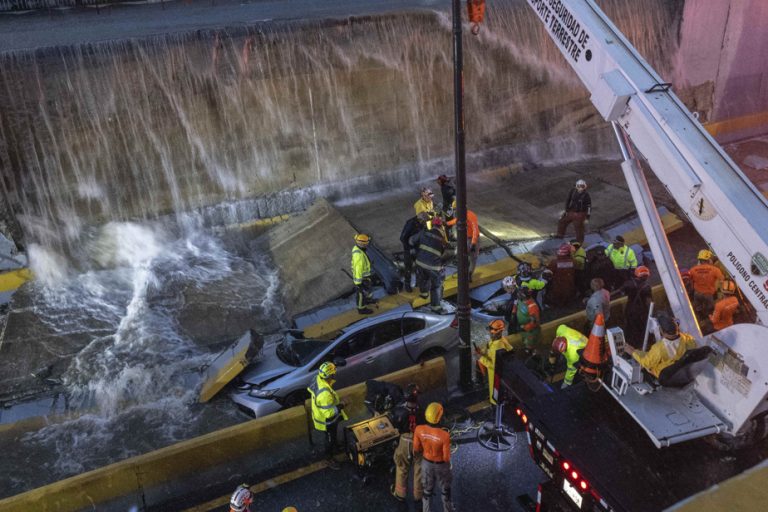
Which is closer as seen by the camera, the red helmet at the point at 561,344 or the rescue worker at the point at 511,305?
the red helmet at the point at 561,344

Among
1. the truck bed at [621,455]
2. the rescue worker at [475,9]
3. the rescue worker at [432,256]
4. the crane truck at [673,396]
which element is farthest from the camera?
the rescue worker at [432,256]

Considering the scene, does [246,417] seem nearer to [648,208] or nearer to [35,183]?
[648,208]

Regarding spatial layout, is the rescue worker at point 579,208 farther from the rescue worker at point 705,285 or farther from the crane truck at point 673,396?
the crane truck at point 673,396

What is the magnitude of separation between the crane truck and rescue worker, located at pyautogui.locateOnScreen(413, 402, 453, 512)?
818mm

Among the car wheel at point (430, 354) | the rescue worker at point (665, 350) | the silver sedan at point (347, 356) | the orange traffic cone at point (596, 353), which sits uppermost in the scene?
the rescue worker at point (665, 350)

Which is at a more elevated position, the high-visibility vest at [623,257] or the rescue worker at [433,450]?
the high-visibility vest at [623,257]

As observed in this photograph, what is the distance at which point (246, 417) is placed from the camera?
8.85 m

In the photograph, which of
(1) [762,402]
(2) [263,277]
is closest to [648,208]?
(1) [762,402]

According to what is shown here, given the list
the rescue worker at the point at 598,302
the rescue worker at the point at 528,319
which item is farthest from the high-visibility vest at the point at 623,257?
the rescue worker at the point at 528,319

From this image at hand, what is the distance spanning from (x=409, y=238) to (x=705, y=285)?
4.67m

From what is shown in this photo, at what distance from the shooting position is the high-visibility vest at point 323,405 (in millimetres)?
7227

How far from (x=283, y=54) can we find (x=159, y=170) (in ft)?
13.1

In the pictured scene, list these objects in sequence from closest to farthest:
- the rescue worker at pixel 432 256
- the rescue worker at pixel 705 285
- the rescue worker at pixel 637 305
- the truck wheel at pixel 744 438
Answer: the truck wheel at pixel 744 438 → the rescue worker at pixel 637 305 → the rescue worker at pixel 705 285 → the rescue worker at pixel 432 256

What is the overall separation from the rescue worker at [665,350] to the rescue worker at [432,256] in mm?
4237
